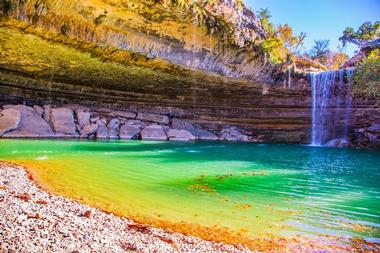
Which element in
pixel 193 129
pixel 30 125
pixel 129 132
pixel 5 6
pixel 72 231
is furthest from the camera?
pixel 193 129

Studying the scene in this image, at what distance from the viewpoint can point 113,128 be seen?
20.6m

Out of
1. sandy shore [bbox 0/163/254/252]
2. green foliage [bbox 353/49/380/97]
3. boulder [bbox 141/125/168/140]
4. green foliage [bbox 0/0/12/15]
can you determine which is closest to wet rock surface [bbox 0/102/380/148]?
boulder [bbox 141/125/168/140]

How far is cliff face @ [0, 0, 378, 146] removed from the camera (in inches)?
523

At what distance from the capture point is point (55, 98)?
20.0 meters

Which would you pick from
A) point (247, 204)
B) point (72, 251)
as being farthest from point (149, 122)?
point (72, 251)

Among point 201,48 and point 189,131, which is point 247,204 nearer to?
point 201,48

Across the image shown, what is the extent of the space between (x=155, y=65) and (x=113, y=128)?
5766 millimetres

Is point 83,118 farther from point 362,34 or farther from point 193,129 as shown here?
point 362,34

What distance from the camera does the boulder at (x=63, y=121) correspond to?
1844 centimetres

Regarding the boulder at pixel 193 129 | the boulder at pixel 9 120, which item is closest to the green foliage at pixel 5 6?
the boulder at pixel 9 120

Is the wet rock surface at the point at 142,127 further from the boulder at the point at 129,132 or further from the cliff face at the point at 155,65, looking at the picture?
the cliff face at the point at 155,65

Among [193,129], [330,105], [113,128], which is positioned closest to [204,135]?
[193,129]

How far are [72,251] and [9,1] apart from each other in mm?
11669

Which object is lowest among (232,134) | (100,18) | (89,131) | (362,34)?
(232,134)
